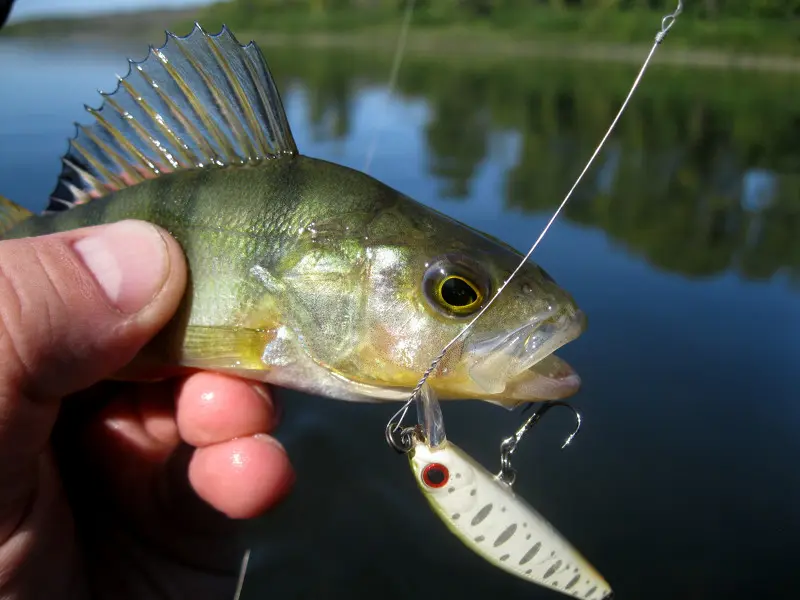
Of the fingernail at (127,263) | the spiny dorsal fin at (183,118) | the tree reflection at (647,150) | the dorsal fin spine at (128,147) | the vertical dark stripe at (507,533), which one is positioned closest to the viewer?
the vertical dark stripe at (507,533)

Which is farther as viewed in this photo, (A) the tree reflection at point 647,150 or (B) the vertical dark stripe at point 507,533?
(A) the tree reflection at point 647,150

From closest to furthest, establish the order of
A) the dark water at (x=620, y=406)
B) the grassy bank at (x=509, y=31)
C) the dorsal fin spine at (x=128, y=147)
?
the dorsal fin spine at (x=128, y=147) → the dark water at (x=620, y=406) → the grassy bank at (x=509, y=31)

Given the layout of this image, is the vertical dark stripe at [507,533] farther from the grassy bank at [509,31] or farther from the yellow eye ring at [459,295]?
the grassy bank at [509,31]

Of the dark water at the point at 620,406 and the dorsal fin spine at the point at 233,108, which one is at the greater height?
the dorsal fin spine at the point at 233,108

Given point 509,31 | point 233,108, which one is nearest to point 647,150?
point 233,108

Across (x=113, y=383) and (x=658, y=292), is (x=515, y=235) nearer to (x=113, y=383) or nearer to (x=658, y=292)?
(x=658, y=292)

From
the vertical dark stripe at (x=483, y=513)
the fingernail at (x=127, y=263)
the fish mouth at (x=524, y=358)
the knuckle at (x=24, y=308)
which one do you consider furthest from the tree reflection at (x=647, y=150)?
the knuckle at (x=24, y=308)
